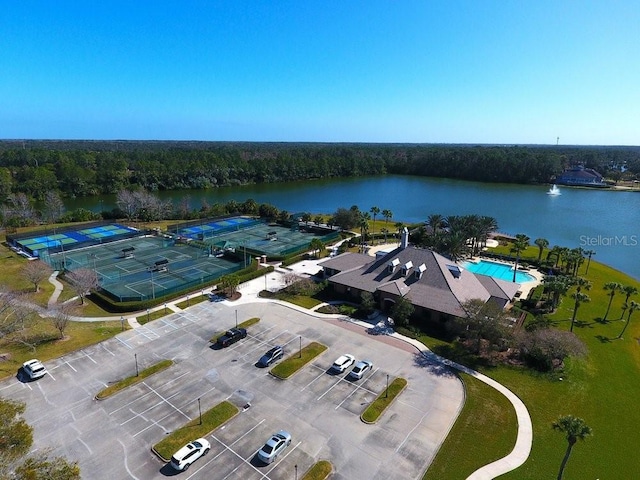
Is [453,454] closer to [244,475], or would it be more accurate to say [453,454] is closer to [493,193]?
[244,475]

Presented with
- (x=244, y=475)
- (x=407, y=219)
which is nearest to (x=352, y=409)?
(x=244, y=475)

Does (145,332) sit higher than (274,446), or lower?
lower

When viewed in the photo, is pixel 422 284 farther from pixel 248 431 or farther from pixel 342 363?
pixel 248 431

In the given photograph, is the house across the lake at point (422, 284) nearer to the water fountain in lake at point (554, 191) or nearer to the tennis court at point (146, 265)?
the tennis court at point (146, 265)

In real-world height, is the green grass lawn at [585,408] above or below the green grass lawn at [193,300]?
below

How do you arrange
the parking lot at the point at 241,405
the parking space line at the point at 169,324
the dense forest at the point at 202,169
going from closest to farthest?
the parking lot at the point at 241,405 < the parking space line at the point at 169,324 < the dense forest at the point at 202,169

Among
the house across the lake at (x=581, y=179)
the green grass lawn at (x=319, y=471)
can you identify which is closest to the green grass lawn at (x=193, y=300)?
the green grass lawn at (x=319, y=471)

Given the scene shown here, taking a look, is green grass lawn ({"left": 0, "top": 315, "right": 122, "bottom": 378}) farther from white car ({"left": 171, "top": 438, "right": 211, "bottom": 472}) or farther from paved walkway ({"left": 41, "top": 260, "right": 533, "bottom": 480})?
white car ({"left": 171, "top": 438, "right": 211, "bottom": 472})

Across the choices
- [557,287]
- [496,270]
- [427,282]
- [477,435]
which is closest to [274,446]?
[477,435]
